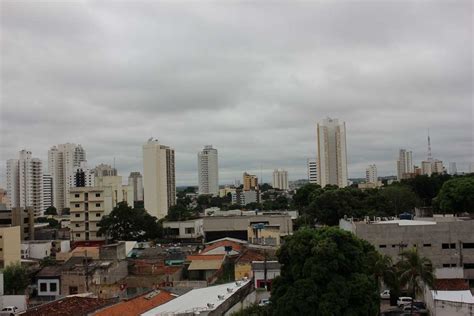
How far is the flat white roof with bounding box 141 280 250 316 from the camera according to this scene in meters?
19.6

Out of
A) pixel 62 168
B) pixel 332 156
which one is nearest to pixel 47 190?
pixel 62 168

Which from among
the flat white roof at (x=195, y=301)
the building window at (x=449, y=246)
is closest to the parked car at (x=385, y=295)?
the building window at (x=449, y=246)

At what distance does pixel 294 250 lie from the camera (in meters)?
21.1

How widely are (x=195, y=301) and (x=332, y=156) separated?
4058 inches

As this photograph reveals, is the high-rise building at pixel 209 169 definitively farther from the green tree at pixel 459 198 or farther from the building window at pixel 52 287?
the building window at pixel 52 287

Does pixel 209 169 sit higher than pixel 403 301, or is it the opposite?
pixel 209 169

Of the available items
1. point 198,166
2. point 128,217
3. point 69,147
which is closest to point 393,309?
point 128,217

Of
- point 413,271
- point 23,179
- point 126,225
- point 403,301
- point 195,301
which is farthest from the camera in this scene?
point 23,179

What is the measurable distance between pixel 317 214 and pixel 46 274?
3017 cm

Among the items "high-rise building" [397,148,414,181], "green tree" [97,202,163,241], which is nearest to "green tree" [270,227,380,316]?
"green tree" [97,202,163,241]

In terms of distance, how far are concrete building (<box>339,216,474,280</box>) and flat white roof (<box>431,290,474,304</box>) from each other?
861 cm

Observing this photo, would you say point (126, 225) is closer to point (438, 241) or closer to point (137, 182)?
→ point (438, 241)

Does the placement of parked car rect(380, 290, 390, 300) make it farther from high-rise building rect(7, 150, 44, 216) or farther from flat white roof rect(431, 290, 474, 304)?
high-rise building rect(7, 150, 44, 216)

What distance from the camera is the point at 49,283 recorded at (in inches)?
1318
